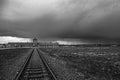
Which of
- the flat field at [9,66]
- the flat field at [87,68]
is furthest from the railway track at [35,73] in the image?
the flat field at [87,68]

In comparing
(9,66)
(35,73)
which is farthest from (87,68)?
(9,66)

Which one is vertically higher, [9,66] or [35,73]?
[35,73]

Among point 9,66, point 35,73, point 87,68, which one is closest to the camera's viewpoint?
point 35,73

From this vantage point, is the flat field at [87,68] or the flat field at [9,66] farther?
the flat field at [9,66]

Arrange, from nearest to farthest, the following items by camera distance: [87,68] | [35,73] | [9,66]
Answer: [35,73] < [87,68] < [9,66]

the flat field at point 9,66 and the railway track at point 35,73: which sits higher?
the railway track at point 35,73

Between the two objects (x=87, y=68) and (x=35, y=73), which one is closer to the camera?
(x=35, y=73)

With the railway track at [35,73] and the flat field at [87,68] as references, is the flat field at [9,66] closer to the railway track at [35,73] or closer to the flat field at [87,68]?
the railway track at [35,73]

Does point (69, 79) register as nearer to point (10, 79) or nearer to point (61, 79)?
point (61, 79)

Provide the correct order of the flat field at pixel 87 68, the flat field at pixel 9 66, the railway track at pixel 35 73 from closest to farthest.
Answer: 1. the railway track at pixel 35 73
2. the flat field at pixel 87 68
3. the flat field at pixel 9 66

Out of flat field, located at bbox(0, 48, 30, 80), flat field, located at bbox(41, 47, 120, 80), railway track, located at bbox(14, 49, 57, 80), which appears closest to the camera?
railway track, located at bbox(14, 49, 57, 80)

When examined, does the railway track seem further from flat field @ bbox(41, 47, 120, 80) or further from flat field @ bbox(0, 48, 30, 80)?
flat field @ bbox(41, 47, 120, 80)

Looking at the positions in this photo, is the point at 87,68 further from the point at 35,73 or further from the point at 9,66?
the point at 9,66

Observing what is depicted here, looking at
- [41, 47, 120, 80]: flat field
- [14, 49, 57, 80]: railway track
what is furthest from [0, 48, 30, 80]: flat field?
[41, 47, 120, 80]: flat field
